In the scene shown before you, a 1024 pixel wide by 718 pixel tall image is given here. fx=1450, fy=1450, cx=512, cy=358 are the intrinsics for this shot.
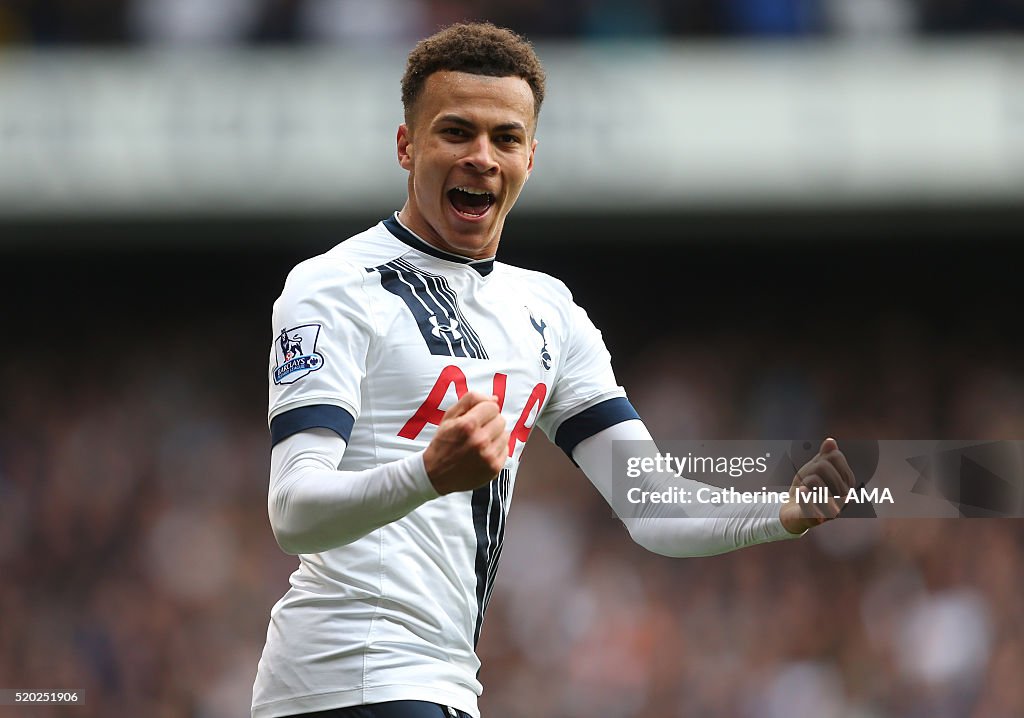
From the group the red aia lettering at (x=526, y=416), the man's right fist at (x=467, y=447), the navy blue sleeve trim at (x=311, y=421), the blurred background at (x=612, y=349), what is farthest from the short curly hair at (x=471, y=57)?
the blurred background at (x=612, y=349)

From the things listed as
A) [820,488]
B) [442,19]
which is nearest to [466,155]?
[820,488]

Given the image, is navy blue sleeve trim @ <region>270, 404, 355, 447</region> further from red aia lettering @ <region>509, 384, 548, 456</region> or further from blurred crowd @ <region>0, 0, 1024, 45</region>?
blurred crowd @ <region>0, 0, 1024, 45</region>

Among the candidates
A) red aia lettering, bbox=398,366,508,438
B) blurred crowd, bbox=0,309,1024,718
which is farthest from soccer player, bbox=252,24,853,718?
blurred crowd, bbox=0,309,1024,718

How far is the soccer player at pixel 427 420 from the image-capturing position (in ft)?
9.50

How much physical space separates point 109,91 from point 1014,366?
7362 millimetres

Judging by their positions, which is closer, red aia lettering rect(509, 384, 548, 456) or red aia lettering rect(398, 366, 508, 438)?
red aia lettering rect(398, 366, 508, 438)

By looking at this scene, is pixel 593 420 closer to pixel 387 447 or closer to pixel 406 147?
pixel 387 447

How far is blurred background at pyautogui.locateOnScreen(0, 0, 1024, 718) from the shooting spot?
973cm

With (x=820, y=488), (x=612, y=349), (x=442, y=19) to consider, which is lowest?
(x=820, y=488)

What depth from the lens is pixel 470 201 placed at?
355 cm

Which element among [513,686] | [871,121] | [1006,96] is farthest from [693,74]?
[513,686]

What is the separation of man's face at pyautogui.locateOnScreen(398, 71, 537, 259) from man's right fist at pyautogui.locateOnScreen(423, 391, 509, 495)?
837mm

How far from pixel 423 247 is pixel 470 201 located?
17 cm

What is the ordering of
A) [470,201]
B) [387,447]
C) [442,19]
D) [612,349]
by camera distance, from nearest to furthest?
[387,447]
[470,201]
[442,19]
[612,349]
